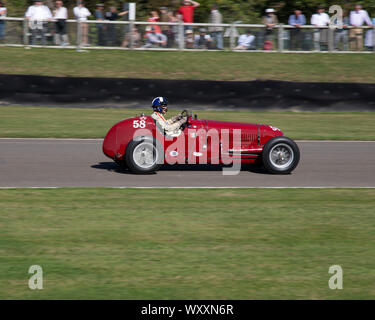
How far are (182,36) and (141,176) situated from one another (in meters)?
12.7

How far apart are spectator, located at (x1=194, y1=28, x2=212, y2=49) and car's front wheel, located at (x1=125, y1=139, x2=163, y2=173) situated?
1272 centimetres

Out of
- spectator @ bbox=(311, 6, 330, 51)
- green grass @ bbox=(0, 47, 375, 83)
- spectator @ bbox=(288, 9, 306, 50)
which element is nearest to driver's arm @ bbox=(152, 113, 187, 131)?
green grass @ bbox=(0, 47, 375, 83)

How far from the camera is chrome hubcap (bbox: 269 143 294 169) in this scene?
34.1 feet

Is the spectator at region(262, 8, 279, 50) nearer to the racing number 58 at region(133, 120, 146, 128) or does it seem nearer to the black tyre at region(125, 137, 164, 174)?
the racing number 58 at region(133, 120, 146, 128)

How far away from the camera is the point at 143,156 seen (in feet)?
33.2

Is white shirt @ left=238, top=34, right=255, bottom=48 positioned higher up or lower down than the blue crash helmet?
higher up

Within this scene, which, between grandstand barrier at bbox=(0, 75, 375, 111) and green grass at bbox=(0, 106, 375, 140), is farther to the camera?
grandstand barrier at bbox=(0, 75, 375, 111)

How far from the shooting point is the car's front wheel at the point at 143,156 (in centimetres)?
995

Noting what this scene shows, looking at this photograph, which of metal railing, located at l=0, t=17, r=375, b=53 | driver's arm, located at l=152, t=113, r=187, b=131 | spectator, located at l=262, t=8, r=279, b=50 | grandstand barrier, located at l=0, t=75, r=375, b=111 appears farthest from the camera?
spectator, located at l=262, t=8, r=279, b=50

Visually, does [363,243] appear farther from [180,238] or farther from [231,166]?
[231,166]

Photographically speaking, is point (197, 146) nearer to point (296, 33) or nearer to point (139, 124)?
point (139, 124)

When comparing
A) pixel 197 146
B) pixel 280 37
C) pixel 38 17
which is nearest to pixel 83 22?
pixel 38 17

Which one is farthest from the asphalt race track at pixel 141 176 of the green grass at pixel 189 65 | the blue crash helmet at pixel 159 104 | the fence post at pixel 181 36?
the fence post at pixel 181 36

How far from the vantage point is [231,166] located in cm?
1116
